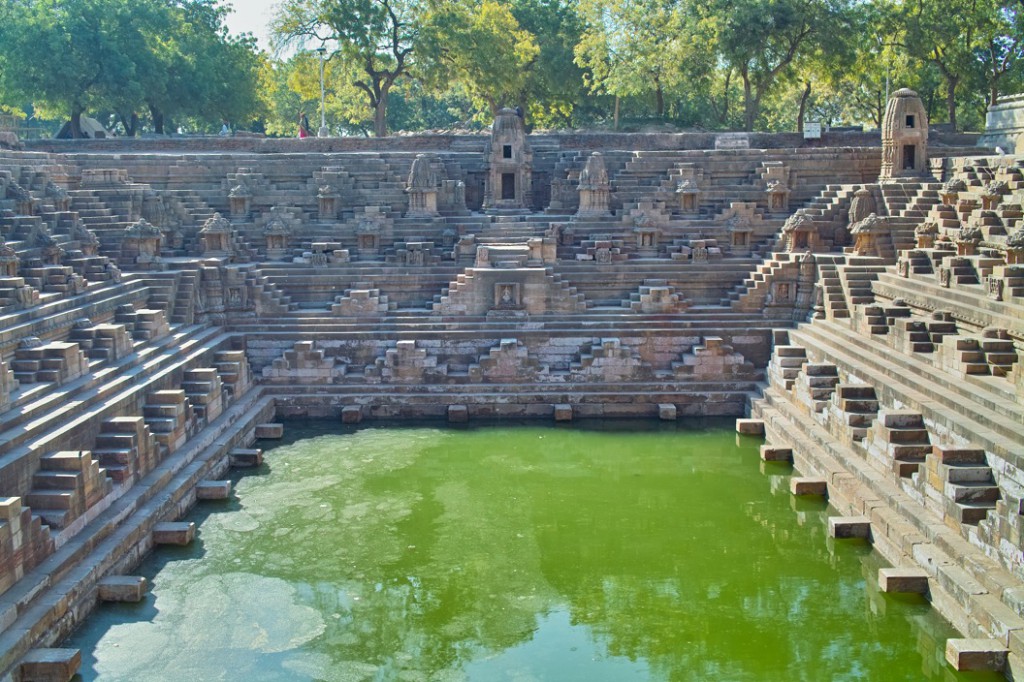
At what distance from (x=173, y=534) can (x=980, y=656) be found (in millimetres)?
9776

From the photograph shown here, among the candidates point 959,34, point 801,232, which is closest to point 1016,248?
point 801,232

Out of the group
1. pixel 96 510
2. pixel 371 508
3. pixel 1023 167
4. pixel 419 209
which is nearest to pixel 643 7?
pixel 419 209

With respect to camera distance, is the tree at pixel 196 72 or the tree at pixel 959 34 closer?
the tree at pixel 959 34

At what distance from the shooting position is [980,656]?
35.3ft

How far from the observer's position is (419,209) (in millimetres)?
26234

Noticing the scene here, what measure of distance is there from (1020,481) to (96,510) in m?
11.0

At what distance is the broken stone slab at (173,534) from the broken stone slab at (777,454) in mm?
9023

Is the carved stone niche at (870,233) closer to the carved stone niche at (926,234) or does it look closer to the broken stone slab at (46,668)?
the carved stone niche at (926,234)

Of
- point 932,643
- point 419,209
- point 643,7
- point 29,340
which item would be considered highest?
point 643,7

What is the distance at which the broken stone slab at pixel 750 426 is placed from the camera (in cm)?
1959

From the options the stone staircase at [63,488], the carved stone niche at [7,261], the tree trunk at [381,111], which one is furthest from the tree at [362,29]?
the stone staircase at [63,488]

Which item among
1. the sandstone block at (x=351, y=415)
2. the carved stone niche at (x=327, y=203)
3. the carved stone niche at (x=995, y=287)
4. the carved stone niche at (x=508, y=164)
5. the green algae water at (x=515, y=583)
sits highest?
the carved stone niche at (x=508, y=164)

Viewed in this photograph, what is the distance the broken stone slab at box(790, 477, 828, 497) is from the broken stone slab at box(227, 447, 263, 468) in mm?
8535

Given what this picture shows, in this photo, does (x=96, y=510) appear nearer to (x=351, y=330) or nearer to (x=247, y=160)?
(x=351, y=330)
